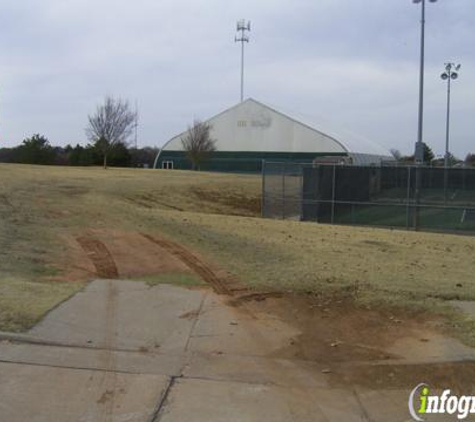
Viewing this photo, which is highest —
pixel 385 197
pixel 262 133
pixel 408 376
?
pixel 262 133

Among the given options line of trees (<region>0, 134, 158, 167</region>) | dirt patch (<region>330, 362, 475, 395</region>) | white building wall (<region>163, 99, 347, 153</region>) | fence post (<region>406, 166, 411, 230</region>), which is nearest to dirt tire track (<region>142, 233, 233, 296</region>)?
dirt patch (<region>330, 362, 475, 395</region>)

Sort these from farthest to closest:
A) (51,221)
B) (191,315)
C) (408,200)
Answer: (408,200)
(51,221)
(191,315)

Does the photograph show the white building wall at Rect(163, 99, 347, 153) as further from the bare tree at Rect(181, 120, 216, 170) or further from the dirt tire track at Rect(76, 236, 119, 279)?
the dirt tire track at Rect(76, 236, 119, 279)

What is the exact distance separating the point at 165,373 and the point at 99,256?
5690 mm

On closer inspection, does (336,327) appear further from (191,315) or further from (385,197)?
(385,197)

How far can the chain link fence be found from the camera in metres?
23.2

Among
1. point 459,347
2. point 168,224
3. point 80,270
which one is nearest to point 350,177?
point 168,224

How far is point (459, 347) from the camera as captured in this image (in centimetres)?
620

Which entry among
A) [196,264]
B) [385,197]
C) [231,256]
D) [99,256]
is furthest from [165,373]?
[385,197]

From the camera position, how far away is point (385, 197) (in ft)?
84.7

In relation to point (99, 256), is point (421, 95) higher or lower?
higher

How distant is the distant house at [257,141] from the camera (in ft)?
282

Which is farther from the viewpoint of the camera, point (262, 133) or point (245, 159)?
point (262, 133)

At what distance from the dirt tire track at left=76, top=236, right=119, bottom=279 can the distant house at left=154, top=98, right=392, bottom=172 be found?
7205 cm
